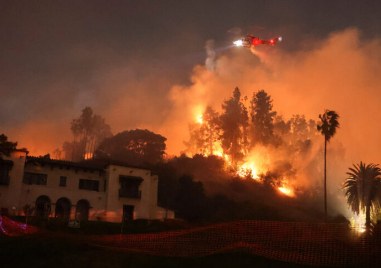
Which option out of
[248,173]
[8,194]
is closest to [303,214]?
[248,173]

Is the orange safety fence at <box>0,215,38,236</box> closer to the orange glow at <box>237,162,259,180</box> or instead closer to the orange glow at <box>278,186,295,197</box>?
the orange glow at <box>237,162,259,180</box>

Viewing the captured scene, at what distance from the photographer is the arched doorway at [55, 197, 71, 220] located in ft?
183

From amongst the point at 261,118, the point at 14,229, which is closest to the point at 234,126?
the point at 261,118

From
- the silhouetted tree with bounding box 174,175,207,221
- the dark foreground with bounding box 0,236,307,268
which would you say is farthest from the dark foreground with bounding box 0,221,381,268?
the silhouetted tree with bounding box 174,175,207,221

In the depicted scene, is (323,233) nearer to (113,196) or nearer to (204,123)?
(113,196)

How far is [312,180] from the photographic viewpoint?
411ft

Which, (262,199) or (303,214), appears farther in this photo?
(262,199)

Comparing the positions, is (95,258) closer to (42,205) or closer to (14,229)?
(14,229)

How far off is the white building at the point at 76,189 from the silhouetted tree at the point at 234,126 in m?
59.6

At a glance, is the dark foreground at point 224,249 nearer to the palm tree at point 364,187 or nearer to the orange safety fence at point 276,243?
the orange safety fence at point 276,243

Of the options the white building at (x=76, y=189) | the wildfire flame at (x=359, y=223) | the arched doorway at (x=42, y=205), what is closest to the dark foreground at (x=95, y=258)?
the wildfire flame at (x=359, y=223)

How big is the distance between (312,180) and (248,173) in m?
24.1

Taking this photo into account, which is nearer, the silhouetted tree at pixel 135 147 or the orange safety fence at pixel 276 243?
the orange safety fence at pixel 276 243

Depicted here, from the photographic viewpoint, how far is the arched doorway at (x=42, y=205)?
5356 centimetres
